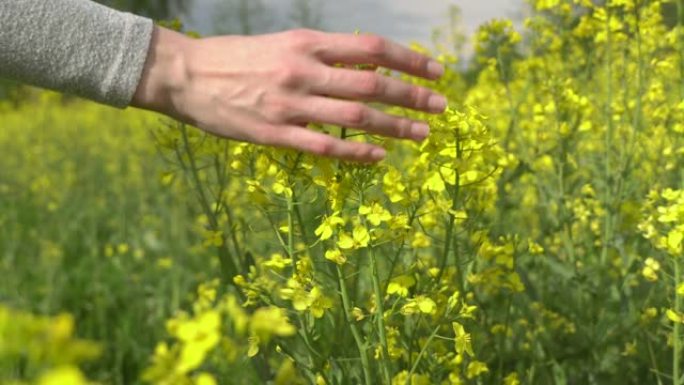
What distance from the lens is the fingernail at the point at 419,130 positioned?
1168 mm

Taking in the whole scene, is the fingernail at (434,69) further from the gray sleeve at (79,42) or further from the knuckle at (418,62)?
the gray sleeve at (79,42)

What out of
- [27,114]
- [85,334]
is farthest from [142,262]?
[27,114]

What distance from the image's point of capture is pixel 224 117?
45.8 inches

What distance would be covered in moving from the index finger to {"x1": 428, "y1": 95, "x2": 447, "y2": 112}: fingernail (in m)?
0.05

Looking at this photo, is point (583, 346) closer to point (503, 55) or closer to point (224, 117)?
point (503, 55)

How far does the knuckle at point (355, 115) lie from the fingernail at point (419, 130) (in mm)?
87

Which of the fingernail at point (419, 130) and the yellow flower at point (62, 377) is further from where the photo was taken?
the fingernail at point (419, 130)

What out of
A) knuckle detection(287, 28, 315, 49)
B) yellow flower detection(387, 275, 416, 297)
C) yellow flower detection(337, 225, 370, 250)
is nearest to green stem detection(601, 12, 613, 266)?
yellow flower detection(387, 275, 416, 297)

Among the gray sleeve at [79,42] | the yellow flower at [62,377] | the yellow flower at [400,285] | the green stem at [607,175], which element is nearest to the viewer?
the yellow flower at [62,377]

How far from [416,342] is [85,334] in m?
1.72

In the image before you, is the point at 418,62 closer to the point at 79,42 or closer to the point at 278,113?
the point at 278,113

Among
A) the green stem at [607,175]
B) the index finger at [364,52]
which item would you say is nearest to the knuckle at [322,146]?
the index finger at [364,52]

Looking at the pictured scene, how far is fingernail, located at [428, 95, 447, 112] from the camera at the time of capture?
1176 millimetres

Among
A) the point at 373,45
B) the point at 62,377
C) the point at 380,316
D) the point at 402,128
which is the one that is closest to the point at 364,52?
the point at 373,45
